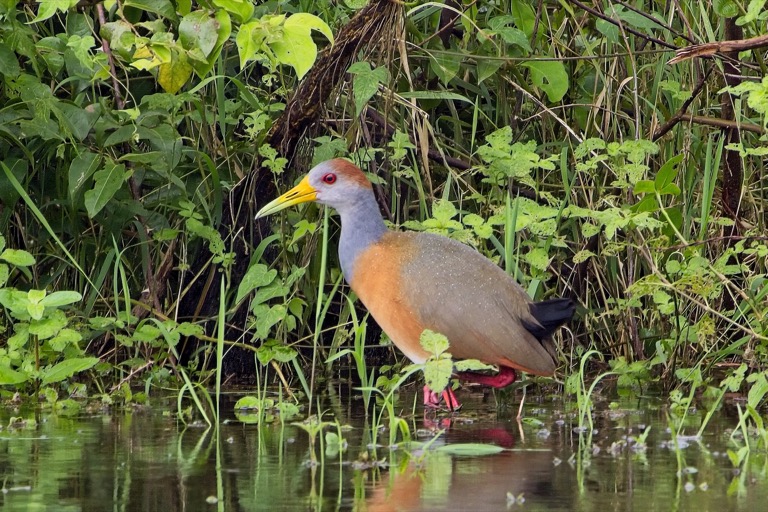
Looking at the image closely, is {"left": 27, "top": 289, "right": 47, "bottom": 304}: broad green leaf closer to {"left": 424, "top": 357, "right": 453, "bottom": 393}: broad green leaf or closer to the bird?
the bird

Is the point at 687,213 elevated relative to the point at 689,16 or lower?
lower

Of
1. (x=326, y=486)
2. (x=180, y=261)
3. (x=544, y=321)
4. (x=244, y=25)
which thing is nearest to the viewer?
(x=326, y=486)

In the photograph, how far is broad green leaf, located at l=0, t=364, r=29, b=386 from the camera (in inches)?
239

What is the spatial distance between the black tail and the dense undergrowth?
320mm

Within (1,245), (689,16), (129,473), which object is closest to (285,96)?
(1,245)

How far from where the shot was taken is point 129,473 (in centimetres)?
466

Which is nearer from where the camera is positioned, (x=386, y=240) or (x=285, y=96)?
(x=386, y=240)

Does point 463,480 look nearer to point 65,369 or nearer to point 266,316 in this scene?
point 266,316

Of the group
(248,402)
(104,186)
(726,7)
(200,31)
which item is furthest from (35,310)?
(726,7)

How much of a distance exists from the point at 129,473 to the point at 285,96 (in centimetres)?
325

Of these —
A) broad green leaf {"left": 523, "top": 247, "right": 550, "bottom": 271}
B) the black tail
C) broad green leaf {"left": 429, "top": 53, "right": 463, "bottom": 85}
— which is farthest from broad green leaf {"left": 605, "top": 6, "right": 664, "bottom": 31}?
the black tail

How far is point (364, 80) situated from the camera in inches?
253

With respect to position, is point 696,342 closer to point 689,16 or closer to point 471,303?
point 471,303

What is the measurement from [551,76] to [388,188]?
3.63ft
